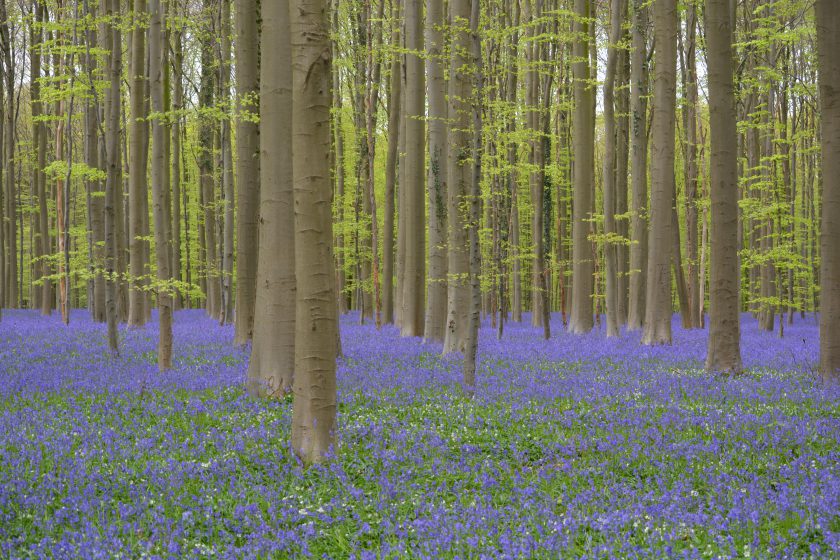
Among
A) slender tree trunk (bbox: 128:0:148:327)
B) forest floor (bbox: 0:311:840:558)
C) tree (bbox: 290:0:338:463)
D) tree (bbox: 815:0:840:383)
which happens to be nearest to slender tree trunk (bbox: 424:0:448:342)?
forest floor (bbox: 0:311:840:558)

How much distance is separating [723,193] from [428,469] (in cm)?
868

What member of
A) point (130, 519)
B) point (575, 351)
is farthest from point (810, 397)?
point (130, 519)

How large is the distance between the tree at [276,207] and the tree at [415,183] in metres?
10.0

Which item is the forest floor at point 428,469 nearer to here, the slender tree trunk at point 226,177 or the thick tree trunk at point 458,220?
the thick tree trunk at point 458,220

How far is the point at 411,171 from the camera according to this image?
2030 cm

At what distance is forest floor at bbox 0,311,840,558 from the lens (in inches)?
212

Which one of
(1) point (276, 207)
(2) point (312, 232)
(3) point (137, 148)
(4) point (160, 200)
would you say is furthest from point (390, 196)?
(2) point (312, 232)

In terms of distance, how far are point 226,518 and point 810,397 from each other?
8.41 m

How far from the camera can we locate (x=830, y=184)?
12039mm

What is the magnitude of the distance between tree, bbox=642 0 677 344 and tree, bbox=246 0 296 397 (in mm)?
11393

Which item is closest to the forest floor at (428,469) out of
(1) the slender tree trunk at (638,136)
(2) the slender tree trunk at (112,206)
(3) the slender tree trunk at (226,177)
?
(2) the slender tree trunk at (112,206)

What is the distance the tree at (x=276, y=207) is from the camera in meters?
9.90

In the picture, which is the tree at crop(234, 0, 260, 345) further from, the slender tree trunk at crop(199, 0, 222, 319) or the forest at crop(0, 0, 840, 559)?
the slender tree trunk at crop(199, 0, 222, 319)

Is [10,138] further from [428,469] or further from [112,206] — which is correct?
[428,469]
